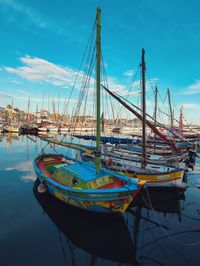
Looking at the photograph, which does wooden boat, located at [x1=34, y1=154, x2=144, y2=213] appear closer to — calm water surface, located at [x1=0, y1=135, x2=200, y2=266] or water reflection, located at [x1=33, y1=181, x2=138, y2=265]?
water reflection, located at [x1=33, y1=181, x2=138, y2=265]

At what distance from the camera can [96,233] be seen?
9539mm

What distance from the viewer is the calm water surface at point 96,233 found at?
7961mm

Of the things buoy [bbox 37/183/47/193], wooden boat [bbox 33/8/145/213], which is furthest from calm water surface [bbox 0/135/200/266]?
wooden boat [bbox 33/8/145/213]

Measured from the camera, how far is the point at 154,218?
1169cm

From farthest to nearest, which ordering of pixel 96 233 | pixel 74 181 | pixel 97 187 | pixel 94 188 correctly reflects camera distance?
1. pixel 74 181
2. pixel 97 187
3. pixel 94 188
4. pixel 96 233

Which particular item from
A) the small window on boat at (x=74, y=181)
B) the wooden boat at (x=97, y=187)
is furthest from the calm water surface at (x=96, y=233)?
the small window on boat at (x=74, y=181)

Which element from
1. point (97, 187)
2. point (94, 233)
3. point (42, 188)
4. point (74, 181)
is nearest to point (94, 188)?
point (97, 187)

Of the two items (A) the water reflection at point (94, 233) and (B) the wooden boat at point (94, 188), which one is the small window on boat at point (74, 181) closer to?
(B) the wooden boat at point (94, 188)

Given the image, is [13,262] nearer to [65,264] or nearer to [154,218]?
[65,264]

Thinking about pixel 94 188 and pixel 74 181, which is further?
pixel 74 181

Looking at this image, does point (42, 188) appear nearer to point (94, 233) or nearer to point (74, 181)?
point (74, 181)

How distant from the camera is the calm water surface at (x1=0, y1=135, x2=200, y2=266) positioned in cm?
796

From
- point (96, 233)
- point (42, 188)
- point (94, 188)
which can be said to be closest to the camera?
point (96, 233)

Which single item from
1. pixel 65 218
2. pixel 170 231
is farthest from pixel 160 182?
pixel 65 218
